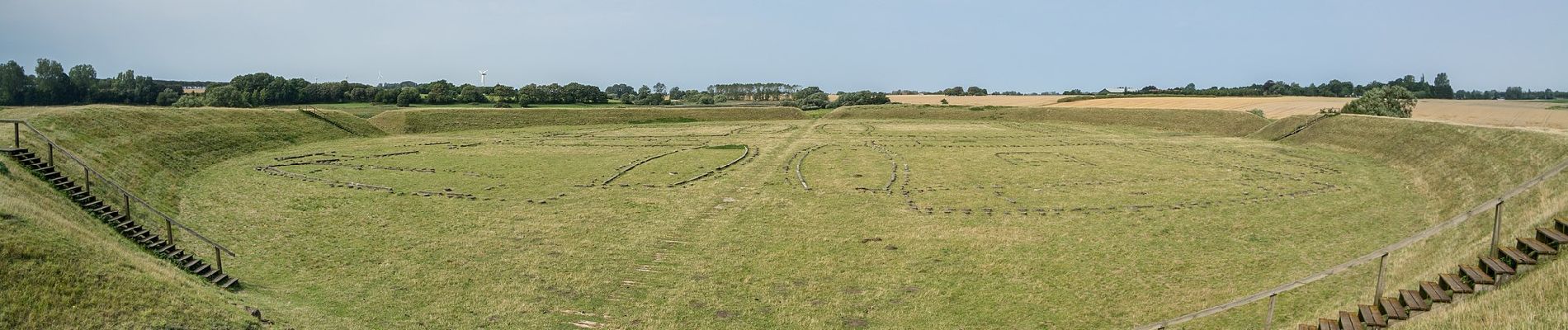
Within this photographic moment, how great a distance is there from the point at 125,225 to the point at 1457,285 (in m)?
27.4

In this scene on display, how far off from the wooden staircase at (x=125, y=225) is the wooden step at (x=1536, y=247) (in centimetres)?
2371

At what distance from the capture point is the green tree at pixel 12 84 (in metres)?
60.3

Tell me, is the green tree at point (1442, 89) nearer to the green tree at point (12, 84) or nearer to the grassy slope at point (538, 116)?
the grassy slope at point (538, 116)

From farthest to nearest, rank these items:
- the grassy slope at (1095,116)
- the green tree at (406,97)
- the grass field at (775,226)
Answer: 1. the green tree at (406,97)
2. the grassy slope at (1095,116)
3. the grass field at (775,226)

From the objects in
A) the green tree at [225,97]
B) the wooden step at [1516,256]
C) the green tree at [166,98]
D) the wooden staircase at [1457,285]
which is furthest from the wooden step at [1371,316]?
the green tree at [166,98]

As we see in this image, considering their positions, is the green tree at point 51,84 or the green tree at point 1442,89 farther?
the green tree at point 1442,89

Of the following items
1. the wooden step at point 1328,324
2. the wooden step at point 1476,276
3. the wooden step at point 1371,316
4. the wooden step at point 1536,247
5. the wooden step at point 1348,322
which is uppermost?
the wooden step at point 1536,247

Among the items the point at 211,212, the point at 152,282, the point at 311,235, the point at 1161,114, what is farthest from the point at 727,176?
the point at 1161,114

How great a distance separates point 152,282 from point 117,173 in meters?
19.3

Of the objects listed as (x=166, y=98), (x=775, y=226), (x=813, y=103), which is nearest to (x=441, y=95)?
(x=166, y=98)

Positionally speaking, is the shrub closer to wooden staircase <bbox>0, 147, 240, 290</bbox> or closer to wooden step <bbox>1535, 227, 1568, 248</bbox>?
wooden staircase <bbox>0, 147, 240, 290</bbox>

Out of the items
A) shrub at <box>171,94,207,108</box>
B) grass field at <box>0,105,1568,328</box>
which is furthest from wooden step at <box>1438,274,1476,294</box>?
shrub at <box>171,94,207,108</box>

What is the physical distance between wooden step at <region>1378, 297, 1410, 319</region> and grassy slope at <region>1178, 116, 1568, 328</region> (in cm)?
144

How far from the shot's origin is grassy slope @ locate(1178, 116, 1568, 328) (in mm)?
13578
